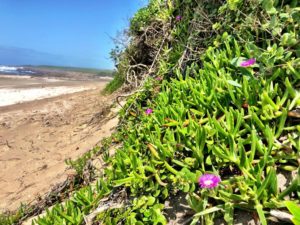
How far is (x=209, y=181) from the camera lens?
5.98 feet

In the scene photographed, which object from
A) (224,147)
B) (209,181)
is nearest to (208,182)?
(209,181)

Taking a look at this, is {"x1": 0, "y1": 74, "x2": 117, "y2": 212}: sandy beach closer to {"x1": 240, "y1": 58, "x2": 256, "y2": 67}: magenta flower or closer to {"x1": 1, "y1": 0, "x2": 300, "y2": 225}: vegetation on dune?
{"x1": 1, "y1": 0, "x2": 300, "y2": 225}: vegetation on dune

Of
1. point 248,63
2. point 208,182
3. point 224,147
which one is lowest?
point 208,182

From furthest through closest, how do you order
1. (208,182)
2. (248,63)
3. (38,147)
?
(38,147) < (248,63) < (208,182)

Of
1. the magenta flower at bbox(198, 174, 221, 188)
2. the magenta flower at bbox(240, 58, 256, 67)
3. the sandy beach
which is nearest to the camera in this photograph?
the magenta flower at bbox(198, 174, 221, 188)

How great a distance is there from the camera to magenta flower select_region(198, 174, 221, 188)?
1.80 m

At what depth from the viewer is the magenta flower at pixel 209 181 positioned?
1800 mm

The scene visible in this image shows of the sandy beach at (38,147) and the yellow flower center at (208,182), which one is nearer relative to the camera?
the yellow flower center at (208,182)

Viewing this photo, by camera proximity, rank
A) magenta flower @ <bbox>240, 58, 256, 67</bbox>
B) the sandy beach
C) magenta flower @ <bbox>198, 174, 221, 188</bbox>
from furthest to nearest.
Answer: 1. the sandy beach
2. magenta flower @ <bbox>240, 58, 256, 67</bbox>
3. magenta flower @ <bbox>198, 174, 221, 188</bbox>

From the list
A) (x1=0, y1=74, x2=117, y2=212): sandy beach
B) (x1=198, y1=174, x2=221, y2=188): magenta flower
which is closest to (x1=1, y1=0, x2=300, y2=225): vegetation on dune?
(x1=198, y1=174, x2=221, y2=188): magenta flower

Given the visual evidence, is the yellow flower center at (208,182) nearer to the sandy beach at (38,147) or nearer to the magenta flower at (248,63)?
the magenta flower at (248,63)

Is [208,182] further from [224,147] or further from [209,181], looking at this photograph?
[224,147]

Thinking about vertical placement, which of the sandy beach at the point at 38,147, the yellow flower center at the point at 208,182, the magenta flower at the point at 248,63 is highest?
the magenta flower at the point at 248,63

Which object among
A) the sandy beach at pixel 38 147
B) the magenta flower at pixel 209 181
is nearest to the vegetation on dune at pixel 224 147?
the magenta flower at pixel 209 181
